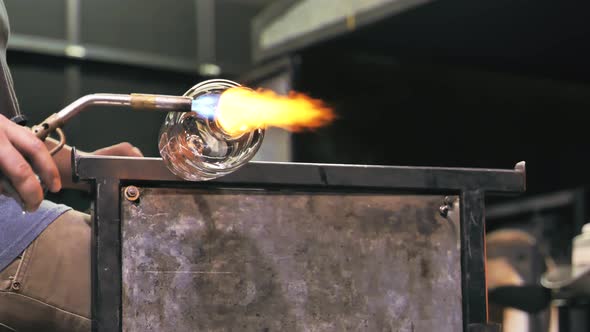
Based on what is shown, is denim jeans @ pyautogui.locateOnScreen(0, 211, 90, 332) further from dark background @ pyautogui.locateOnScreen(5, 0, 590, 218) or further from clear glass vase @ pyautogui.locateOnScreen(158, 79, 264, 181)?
dark background @ pyautogui.locateOnScreen(5, 0, 590, 218)

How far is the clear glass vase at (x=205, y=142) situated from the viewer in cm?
95

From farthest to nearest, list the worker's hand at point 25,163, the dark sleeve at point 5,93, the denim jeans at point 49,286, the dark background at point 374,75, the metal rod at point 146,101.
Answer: the dark background at point 374,75
the dark sleeve at point 5,93
the denim jeans at point 49,286
the metal rod at point 146,101
the worker's hand at point 25,163

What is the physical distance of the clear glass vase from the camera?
954 millimetres

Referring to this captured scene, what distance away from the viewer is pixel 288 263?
3.37ft

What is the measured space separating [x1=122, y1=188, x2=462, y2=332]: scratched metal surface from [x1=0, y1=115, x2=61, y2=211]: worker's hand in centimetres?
17

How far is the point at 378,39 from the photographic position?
3.10 metres

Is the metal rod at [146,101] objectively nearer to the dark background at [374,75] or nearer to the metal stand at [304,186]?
the metal stand at [304,186]

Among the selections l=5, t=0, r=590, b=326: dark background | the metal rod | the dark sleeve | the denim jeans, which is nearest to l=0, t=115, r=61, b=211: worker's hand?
the metal rod

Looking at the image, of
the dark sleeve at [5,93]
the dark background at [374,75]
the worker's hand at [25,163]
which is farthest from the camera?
the dark background at [374,75]

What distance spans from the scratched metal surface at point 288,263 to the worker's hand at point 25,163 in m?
0.17

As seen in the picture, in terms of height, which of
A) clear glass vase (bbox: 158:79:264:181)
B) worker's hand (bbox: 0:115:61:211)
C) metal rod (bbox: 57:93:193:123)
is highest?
metal rod (bbox: 57:93:193:123)

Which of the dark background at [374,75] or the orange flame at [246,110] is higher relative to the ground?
the dark background at [374,75]

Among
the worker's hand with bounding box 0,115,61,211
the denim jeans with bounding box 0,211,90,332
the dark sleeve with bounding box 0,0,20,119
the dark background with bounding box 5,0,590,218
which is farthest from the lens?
the dark background with bounding box 5,0,590,218

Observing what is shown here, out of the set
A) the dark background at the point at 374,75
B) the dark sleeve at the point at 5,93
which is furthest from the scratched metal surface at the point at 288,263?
the dark background at the point at 374,75
